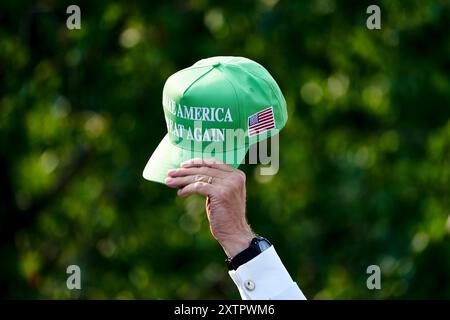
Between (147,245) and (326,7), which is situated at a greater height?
(326,7)

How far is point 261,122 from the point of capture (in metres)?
3.06

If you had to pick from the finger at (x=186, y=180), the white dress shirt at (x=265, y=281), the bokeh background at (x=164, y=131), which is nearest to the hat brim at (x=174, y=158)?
the finger at (x=186, y=180)

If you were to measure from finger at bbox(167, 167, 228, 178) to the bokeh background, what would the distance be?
10.8 ft

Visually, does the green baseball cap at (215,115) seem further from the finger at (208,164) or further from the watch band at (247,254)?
the watch band at (247,254)

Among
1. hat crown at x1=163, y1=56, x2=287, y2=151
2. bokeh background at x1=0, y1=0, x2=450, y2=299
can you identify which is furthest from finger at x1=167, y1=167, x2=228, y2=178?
bokeh background at x1=0, y1=0, x2=450, y2=299

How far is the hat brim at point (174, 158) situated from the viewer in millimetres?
3012

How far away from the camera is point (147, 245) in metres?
7.52

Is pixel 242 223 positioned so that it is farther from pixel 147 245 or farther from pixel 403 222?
pixel 147 245

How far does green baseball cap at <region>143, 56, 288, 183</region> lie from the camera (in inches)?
118

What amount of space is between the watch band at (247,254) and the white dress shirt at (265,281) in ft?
0.05

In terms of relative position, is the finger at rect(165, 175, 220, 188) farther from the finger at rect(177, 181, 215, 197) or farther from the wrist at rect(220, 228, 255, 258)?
the wrist at rect(220, 228, 255, 258)

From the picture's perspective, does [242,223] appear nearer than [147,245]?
Yes
